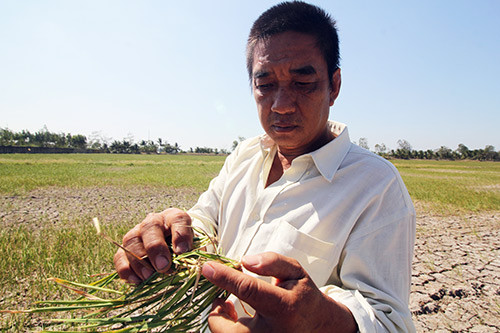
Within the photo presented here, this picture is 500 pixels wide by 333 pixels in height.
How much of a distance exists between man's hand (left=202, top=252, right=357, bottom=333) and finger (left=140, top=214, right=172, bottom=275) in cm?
31

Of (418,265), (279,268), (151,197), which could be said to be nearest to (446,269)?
(418,265)

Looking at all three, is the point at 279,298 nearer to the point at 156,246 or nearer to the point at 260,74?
the point at 156,246

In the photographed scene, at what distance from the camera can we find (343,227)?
1098 mm

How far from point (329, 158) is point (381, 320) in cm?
64

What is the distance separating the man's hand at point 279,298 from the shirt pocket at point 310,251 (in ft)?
0.75

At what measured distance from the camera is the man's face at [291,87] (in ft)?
4.31

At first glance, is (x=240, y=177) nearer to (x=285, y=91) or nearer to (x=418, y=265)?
(x=285, y=91)

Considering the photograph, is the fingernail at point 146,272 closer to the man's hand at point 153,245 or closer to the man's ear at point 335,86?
Answer: the man's hand at point 153,245

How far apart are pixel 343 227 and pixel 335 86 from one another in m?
0.80

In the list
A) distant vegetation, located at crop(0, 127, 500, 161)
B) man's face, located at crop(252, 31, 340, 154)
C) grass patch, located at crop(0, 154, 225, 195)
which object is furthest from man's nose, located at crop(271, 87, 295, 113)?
distant vegetation, located at crop(0, 127, 500, 161)

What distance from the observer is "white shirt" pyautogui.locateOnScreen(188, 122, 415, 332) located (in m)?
0.99

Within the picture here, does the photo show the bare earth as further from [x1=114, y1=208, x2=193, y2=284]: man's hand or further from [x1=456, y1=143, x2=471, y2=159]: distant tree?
[x1=456, y1=143, x2=471, y2=159]: distant tree

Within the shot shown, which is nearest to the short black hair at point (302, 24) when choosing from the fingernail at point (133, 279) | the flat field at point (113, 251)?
the fingernail at point (133, 279)

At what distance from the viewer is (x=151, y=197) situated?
407 inches
